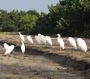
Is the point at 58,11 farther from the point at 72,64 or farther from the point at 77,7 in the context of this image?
the point at 72,64

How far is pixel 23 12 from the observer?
96500 millimetres

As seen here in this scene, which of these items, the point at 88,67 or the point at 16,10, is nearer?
the point at 88,67

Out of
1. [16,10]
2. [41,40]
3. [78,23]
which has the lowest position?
[41,40]

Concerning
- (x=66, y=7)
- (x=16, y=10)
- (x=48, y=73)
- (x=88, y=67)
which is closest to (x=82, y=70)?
(x=88, y=67)

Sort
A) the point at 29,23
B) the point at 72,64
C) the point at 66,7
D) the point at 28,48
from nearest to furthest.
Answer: the point at 72,64 → the point at 28,48 → the point at 66,7 → the point at 29,23

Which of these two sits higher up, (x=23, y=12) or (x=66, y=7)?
(x=23, y=12)

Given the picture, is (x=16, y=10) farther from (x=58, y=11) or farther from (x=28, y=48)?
(x=28, y=48)

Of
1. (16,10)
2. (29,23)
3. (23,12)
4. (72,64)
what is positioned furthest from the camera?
(23,12)

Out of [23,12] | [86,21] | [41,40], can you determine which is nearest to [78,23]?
[86,21]

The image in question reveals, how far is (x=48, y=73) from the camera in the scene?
12.8 metres

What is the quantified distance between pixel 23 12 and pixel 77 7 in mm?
58246

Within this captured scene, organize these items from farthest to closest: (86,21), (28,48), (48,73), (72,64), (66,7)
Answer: (66,7), (86,21), (28,48), (72,64), (48,73)

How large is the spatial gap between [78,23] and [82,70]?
2710 cm

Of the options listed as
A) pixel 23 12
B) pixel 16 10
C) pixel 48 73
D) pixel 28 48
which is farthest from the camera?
pixel 23 12
